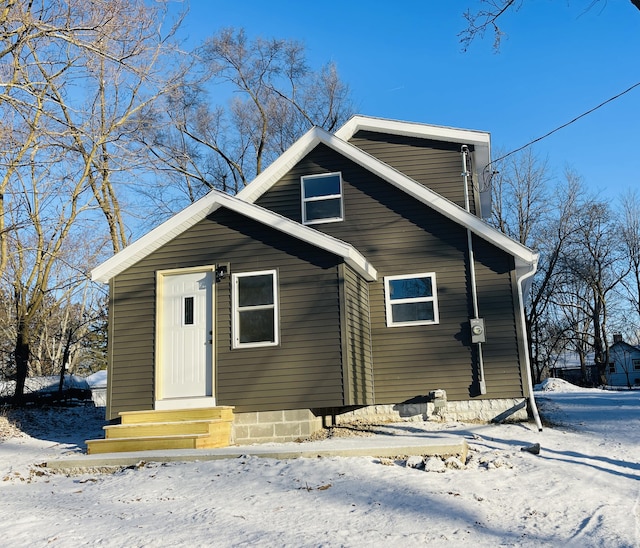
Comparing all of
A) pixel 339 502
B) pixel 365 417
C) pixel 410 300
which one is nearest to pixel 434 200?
pixel 410 300

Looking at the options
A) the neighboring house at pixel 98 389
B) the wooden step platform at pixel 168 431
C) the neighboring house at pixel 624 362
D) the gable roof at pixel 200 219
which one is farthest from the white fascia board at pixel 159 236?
the neighboring house at pixel 624 362

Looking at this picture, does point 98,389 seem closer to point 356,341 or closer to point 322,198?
point 322,198

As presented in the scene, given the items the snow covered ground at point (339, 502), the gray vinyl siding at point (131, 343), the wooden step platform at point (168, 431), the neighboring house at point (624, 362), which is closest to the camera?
the snow covered ground at point (339, 502)

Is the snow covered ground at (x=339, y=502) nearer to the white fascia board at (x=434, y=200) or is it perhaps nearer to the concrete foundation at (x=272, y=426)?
the concrete foundation at (x=272, y=426)

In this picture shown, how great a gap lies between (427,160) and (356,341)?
4409 mm

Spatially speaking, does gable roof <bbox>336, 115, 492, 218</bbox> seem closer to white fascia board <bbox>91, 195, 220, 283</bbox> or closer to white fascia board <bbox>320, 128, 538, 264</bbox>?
white fascia board <bbox>320, 128, 538, 264</bbox>

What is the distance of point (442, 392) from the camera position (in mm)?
10477

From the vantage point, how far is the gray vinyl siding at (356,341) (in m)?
9.47

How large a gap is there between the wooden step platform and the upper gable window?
4370mm

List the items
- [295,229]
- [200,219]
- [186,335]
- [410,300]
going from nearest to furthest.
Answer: [295,229], [186,335], [200,219], [410,300]

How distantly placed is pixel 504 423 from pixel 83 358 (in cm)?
3093

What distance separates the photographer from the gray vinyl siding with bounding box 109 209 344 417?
9500 mm

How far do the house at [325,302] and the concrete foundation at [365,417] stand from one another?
0.02 m

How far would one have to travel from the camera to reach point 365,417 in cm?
1090
